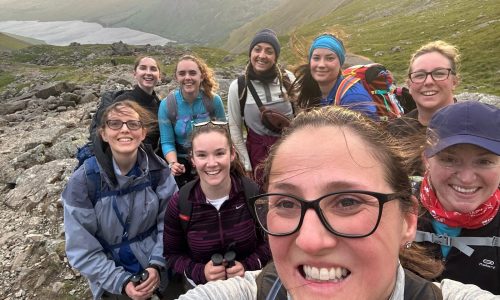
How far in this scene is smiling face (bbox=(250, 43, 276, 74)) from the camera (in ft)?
21.7

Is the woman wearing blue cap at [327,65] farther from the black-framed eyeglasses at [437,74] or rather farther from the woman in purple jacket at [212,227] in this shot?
the woman in purple jacket at [212,227]

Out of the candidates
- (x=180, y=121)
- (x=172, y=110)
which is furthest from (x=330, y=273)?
(x=172, y=110)

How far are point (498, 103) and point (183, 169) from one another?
14964 mm

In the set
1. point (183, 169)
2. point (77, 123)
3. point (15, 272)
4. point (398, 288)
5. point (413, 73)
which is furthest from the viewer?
point (77, 123)

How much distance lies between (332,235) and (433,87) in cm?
394

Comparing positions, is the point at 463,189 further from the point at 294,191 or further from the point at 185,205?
the point at 185,205

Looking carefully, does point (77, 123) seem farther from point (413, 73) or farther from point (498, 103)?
point (498, 103)

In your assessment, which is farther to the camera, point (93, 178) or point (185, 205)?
point (93, 178)

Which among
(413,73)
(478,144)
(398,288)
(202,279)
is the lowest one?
(202,279)

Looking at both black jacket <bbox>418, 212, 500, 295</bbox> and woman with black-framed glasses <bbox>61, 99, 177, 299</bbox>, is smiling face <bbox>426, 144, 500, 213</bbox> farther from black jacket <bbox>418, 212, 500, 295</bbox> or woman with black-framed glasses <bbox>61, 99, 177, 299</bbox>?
woman with black-framed glasses <bbox>61, 99, 177, 299</bbox>

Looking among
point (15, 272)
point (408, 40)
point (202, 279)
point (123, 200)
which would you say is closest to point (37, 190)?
point (15, 272)

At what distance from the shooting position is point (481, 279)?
3246mm

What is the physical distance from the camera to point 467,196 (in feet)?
11.1

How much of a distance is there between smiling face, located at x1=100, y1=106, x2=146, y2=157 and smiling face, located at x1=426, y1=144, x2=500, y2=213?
12.6ft
